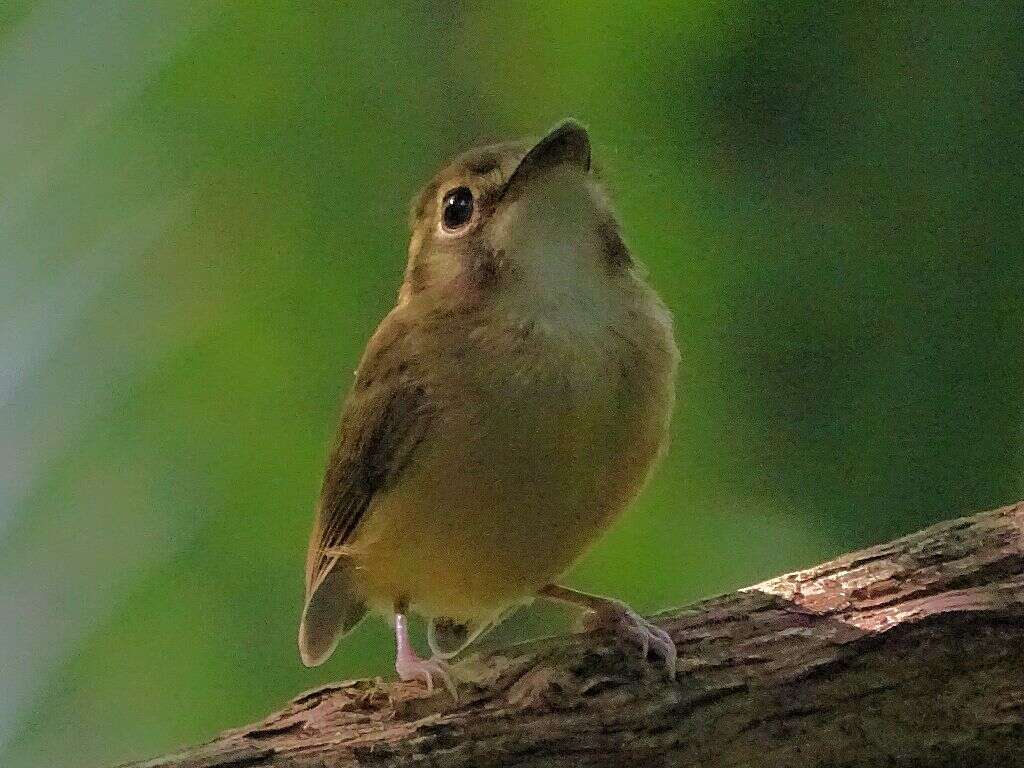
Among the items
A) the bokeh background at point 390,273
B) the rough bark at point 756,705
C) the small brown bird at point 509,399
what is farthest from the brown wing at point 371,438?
the bokeh background at point 390,273

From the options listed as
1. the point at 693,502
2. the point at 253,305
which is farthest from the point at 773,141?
the point at 253,305

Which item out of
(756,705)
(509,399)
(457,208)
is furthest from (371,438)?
(756,705)

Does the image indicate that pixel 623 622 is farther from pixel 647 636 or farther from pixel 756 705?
pixel 756 705

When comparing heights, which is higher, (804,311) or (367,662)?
(804,311)

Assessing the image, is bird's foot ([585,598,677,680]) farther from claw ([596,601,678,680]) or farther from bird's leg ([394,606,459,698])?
bird's leg ([394,606,459,698])

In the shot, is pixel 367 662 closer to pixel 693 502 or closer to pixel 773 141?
pixel 693 502

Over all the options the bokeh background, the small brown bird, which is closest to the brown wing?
the small brown bird

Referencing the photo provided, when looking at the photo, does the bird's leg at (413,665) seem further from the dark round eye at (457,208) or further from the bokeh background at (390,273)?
the bokeh background at (390,273)
